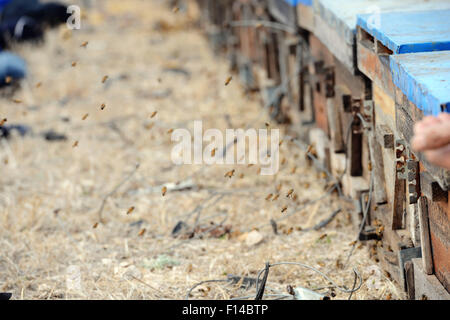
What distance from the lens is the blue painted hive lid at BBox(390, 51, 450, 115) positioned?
263 cm

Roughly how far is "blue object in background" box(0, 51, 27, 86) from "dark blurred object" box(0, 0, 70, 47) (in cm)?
191

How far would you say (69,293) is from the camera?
4.18 meters

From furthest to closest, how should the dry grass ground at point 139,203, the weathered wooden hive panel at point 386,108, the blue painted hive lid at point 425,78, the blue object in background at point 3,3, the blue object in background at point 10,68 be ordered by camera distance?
the blue object in background at point 3,3 < the blue object in background at point 10,68 < the dry grass ground at point 139,203 < the weathered wooden hive panel at point 386,108 < the blue painted hive lid at point 425,78

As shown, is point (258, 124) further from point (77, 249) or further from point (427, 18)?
point (427, 18)

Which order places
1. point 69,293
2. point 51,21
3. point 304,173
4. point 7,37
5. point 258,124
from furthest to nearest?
point 51,21
point 7,37
point 258,124
point 304,173
point 69,293

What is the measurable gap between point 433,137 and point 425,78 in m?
0.53

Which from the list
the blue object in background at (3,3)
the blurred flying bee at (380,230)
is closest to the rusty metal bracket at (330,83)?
the blurred flying bee at (380,230)

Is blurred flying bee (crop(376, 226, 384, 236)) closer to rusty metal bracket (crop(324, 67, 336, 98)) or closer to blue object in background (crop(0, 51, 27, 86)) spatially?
rusty metal bracket (crop(324, 67, 336, 98))

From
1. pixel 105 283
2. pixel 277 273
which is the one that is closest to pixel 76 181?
pixel 105 283

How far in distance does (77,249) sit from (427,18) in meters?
3.05

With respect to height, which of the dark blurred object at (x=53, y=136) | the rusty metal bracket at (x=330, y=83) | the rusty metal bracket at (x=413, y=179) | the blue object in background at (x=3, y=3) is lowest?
the dark blurred object at (x=53, y=136)

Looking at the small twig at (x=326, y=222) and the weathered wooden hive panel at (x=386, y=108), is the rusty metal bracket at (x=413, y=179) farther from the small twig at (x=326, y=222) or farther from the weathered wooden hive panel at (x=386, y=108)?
the small twig at (x=326, y=222)

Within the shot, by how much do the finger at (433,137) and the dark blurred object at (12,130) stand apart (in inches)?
227

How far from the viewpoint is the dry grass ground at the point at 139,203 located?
169 inches
